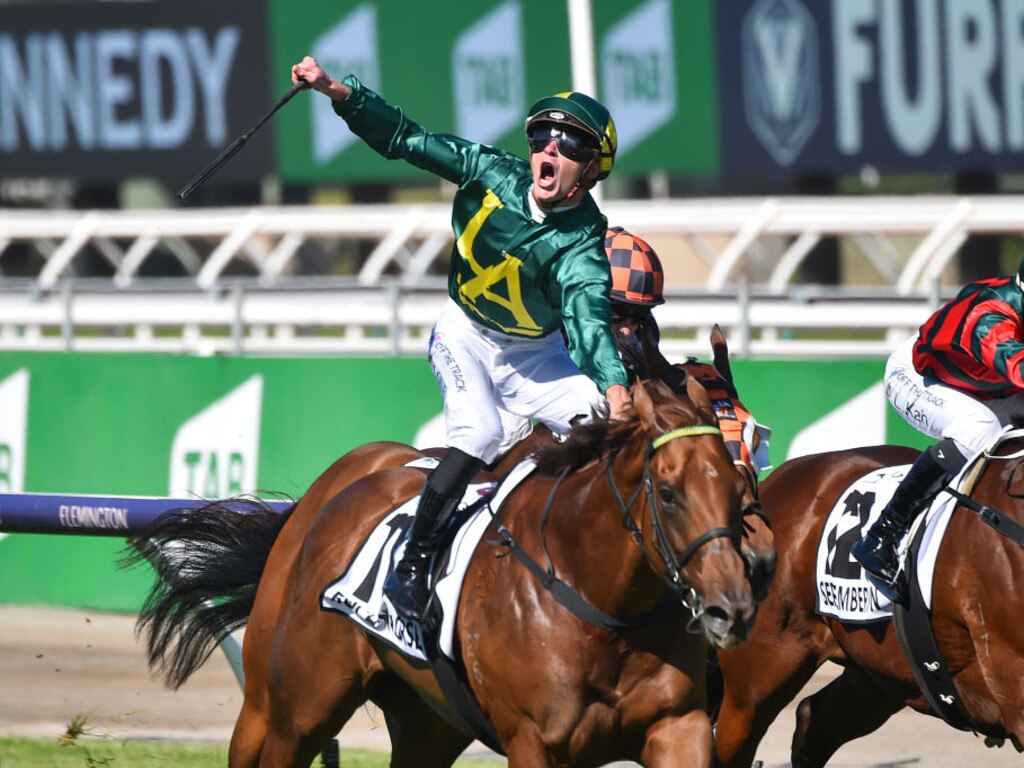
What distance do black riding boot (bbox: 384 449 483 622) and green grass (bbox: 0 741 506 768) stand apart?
2175mm

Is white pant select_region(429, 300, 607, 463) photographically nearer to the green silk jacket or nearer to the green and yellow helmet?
the green silk jacket

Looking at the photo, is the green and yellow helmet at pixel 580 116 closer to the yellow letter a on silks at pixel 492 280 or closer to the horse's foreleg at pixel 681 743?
the yellow letter a on silks at pixel 492 280

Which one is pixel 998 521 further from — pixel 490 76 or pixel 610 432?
pixel 490 76

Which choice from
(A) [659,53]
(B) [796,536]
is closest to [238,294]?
(A) [659,53]

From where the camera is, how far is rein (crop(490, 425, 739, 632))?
418 cm

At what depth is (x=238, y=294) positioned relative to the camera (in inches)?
432

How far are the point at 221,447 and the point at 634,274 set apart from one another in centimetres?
481

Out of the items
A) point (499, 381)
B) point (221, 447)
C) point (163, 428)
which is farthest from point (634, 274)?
point (163, 428)

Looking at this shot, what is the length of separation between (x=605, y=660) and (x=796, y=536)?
190 centimetres

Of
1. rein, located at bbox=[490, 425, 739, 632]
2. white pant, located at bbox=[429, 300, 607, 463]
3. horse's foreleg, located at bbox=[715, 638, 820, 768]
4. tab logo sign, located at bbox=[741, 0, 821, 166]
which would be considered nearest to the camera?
rein, located at bbox=[490, 425, 739, 632]

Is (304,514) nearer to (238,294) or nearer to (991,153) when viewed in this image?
(238,294)

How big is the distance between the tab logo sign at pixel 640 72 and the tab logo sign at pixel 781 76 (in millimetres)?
617

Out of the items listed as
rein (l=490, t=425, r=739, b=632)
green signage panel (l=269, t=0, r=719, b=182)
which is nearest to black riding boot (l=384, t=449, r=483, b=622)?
rein (l=490, t=425, r=739, b=632)

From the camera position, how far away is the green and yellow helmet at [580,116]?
193 inches
